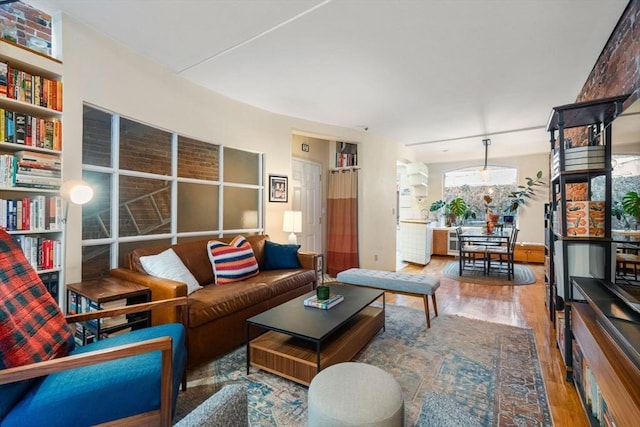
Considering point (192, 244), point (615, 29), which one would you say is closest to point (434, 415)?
point (192, 244)

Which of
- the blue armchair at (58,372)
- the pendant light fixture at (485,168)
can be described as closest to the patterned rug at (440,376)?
the blue armchair at (58,372)

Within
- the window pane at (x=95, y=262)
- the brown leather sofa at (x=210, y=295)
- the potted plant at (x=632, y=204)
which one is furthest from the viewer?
the window pane at (x=95, y=262)

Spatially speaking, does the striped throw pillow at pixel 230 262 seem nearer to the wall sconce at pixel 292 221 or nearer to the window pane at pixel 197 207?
the window pane at pixel 197 207

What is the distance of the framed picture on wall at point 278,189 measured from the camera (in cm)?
425

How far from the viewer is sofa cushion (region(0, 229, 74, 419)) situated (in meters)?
1.10

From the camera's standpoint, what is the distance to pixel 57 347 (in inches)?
53.6

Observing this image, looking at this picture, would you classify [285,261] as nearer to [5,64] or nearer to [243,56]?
[243,56]

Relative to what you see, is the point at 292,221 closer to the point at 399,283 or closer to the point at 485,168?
the point at 399,283

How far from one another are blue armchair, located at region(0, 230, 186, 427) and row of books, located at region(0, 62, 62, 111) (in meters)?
1.12

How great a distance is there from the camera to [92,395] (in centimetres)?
115

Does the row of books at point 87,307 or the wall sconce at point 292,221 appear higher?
the wall sconce at point 292,221

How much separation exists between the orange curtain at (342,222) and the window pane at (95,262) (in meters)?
3.64

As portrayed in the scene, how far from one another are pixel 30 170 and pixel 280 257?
237cm

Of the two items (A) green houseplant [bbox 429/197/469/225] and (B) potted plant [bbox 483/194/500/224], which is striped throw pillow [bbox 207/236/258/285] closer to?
(B) potted plant [bbox 483/194/500/224]
